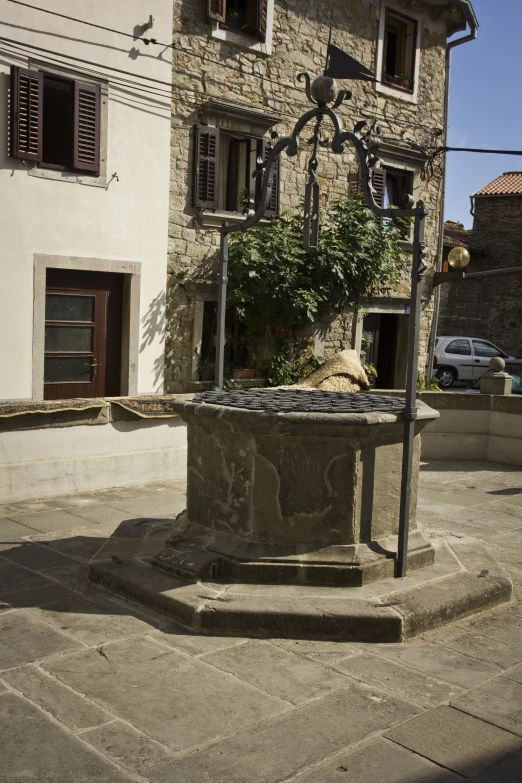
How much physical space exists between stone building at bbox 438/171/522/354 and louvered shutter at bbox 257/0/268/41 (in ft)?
63.3

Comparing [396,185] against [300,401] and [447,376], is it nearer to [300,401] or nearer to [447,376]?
[447,376]

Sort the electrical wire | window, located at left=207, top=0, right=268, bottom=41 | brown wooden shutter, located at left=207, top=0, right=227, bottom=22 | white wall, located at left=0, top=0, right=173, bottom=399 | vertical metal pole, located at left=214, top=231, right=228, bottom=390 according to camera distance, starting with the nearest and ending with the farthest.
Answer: vertical metal pole, located at left=214, top=231, right=228, bottom=390
white wall, located at left=0, top=0, right=173, bottom=399
the electrical wire
brown wooden shutter, located at left=207, top=0, right=227, bottom=22
window, located at left=207, top=0, right=268, bottom=41

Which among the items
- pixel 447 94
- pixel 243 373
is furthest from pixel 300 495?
pixel 447 94

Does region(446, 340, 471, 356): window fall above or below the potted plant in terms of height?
above

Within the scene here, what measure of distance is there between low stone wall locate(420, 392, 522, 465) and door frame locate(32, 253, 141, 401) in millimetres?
4089

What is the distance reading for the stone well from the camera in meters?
5.40

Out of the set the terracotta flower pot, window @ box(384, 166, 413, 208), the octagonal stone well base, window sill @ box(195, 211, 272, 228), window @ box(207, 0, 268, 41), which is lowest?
the octagonal stone well base

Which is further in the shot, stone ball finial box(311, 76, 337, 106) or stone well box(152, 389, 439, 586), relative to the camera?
stone ball finial box(311, 76, 337, 106)

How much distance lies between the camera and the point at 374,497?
5641 millimetres

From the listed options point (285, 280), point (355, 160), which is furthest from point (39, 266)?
point (355, 160)

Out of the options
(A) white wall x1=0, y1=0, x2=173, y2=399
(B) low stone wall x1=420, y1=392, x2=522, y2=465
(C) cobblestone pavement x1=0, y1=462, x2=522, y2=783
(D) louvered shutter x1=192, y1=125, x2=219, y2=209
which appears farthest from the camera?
(D) louvered shutter x1=192, y1=125, x2=219, y2=209

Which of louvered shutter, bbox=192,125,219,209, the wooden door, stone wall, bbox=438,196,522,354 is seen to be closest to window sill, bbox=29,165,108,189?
the wooden door

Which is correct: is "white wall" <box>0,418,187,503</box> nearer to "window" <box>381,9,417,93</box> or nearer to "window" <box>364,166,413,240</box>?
"window" <box>364,166,413,240</box>

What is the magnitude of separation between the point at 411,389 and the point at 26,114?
6.66 m
